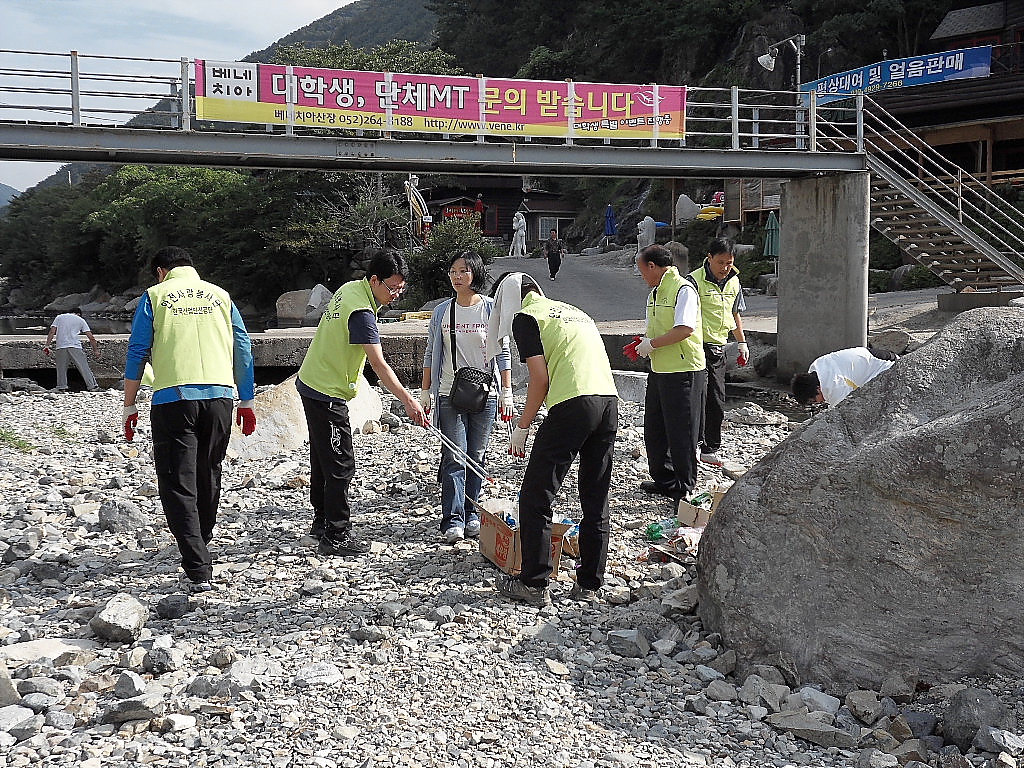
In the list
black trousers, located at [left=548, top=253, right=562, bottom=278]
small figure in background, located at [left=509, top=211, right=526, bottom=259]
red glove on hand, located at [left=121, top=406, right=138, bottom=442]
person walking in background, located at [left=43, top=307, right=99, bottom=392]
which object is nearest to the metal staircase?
black trousers, located at [left=548, top=253, right=562, bottom=278]

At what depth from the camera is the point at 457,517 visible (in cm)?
626

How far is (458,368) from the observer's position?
19.9ft

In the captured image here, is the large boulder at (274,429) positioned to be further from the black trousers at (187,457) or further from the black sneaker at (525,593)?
the black sneaker at (525,593)

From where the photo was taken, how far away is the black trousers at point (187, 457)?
5094 mm

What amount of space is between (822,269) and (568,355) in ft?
45.3

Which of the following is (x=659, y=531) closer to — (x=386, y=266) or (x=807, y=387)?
(x=807, y=387)

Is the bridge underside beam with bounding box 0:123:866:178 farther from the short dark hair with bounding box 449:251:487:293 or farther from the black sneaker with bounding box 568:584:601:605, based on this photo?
the black sneaker with bounding box 568:584:601:605

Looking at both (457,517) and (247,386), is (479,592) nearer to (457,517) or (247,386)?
(457,517)

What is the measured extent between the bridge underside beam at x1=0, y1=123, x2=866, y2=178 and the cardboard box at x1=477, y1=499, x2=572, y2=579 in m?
10.2

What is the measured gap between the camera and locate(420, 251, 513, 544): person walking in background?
604 centimetres

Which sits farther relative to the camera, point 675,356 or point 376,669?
point 675,356

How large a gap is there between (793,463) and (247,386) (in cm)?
325

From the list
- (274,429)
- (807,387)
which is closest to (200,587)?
(807,387)

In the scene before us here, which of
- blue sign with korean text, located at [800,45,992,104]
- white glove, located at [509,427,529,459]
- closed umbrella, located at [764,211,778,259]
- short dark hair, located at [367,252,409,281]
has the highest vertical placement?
blue sign with korean text, located at [800,45,992,104]
